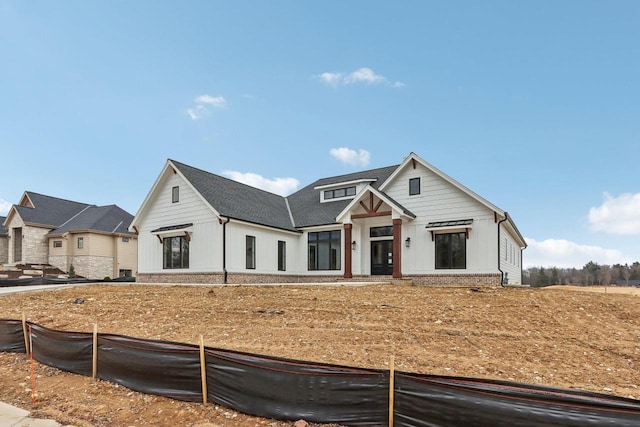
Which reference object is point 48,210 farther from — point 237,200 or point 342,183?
point 342,183

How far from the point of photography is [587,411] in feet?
11.2

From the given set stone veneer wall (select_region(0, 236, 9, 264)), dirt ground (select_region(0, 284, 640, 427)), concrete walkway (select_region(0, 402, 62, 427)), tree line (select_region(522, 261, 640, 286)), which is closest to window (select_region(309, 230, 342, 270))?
dirt ground (select_region(0, 284, 640, 427))

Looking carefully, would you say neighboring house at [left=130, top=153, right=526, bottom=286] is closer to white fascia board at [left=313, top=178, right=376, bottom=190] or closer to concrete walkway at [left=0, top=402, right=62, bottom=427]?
white fascia board at [left=313, top=178, right=376, bottom=190]

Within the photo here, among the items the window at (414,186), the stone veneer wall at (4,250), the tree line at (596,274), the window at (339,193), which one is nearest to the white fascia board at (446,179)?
the window at (414,186)

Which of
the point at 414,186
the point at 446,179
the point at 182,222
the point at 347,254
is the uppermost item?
the point at 446,179

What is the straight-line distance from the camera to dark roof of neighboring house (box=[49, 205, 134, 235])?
3419 centimetres

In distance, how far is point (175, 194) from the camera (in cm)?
2033

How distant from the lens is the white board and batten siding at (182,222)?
1856 cm

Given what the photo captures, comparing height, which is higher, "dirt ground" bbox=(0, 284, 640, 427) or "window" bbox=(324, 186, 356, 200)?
"window" bbox=(324, 186, 356, 200)

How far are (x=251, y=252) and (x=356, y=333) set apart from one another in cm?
1164

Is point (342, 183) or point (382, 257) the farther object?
point (342, 183)

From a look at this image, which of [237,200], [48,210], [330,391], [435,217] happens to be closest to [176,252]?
[237,200]

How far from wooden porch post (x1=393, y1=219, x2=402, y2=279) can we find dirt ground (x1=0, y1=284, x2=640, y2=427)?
3781 mm

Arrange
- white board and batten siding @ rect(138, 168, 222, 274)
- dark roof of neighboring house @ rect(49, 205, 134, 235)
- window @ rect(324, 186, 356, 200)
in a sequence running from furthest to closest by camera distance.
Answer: dark roof of neighboring house @ rect(49, 205, 134, 235)
window @ rect(324, 186, 356, 200)
white board and batten siding @ rect(138, 168, 222, 274)
